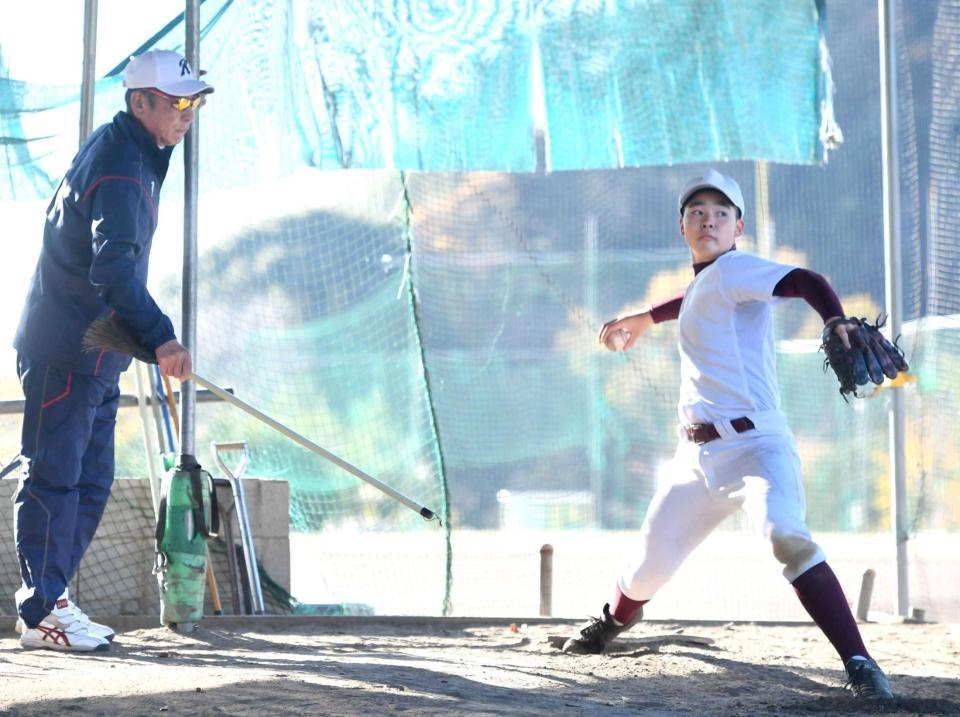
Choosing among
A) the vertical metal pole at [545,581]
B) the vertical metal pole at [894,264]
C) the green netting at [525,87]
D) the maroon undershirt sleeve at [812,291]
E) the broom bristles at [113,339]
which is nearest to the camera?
the maroon undershirt sleeve at [812,291]

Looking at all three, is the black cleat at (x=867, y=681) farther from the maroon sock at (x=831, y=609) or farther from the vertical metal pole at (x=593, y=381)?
the vertical metal pole at (x=593, y=381)

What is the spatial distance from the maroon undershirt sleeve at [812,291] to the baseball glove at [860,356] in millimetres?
83

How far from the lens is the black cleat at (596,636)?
195 inches

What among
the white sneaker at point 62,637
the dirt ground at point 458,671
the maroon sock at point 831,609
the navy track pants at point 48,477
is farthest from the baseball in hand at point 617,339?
the white sneaker at point 62,637

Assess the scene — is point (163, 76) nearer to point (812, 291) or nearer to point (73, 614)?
point (73, 614)

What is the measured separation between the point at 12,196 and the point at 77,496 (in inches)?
80.7

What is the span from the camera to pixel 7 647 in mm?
5016

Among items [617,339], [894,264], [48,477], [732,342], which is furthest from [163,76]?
[894,264]

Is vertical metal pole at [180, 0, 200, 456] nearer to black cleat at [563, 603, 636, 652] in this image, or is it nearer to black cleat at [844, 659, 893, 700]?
black cleat at [563, 603, 636, 652]

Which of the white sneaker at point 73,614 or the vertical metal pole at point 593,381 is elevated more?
the vertical metal pole at point 593,381

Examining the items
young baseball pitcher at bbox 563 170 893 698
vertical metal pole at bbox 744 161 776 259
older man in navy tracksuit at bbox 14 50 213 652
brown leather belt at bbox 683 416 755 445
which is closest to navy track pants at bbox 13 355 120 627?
older man in navy tracksuit at bbox 14 50 213 652

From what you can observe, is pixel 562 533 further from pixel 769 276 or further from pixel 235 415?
pixel 769 276

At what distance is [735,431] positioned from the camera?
4.27 meters

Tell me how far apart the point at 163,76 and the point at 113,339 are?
1.02 meters
